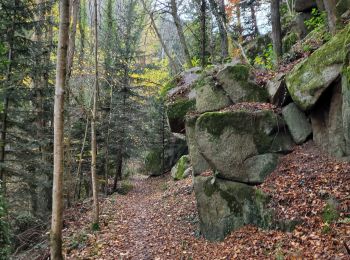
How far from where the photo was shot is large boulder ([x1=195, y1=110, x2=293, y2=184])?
891 cm

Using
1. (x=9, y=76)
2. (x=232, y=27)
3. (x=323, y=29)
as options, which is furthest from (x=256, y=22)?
(x=9, y=76)

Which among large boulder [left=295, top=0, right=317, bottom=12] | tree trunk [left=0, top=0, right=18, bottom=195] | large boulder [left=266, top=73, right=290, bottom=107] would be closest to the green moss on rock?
large boulder [left=266, top=73, right=290, bottom=107]

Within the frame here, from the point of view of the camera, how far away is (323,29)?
1103 cm

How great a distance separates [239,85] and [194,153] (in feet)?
8.58

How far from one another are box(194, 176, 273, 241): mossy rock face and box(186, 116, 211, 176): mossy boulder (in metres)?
0.55

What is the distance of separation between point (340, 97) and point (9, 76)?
456 inches

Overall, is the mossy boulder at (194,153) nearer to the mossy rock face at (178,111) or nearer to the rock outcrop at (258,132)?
the rock outcrop at (258,132)

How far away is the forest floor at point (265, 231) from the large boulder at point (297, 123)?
0.29 metres

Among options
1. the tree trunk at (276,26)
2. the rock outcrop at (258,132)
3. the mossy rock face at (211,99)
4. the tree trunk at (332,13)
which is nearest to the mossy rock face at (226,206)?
the rock outcrop at (258,132)

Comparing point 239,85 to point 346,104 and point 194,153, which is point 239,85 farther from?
point 346,104

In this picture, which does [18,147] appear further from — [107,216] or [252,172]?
[252,172]

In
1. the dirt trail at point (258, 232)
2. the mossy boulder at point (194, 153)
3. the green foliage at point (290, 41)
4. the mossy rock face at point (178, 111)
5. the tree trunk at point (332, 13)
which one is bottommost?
the dirt trail at point (258, 232)

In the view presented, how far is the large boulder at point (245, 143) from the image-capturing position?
891 centimetres

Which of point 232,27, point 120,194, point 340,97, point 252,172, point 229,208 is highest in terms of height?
point 232,27
